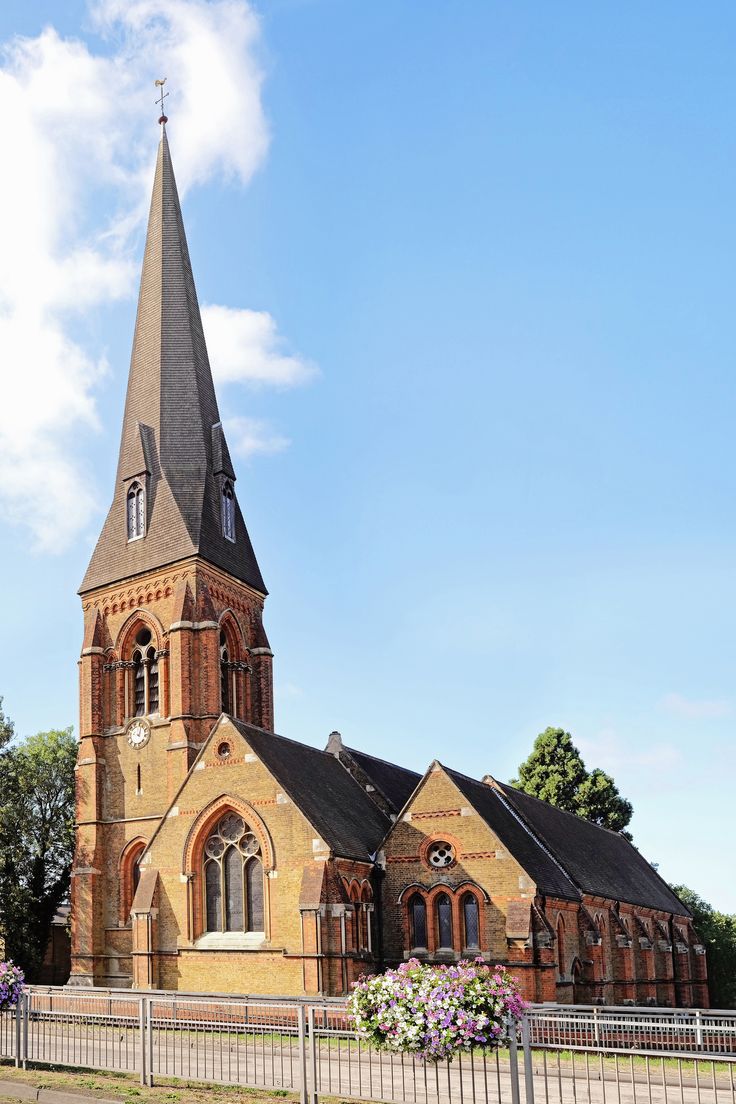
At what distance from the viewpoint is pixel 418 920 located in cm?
3134

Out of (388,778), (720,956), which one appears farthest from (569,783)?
(388,778)

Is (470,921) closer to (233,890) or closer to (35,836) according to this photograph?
(233,890)

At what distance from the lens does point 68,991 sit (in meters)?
21.7

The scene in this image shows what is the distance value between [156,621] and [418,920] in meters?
14.9

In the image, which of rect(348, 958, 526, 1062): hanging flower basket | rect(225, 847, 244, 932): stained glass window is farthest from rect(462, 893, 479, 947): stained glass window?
rect(348, 958, 526, 1062): hanging flower basket

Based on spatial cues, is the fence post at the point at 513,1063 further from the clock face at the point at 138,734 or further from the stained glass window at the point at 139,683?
the stained glass window at the point at 139,683

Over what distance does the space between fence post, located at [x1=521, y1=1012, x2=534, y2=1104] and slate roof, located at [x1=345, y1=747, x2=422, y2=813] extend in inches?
969

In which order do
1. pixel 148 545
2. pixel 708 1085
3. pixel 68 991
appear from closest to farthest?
pixel 708 1085
pixel 68 991
pixel 148 545

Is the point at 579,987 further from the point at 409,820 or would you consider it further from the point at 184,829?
the point at 184,829

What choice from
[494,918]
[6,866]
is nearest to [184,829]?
[494,918]

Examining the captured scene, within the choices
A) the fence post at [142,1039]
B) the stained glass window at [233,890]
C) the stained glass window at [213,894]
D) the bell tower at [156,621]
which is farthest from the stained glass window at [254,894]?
the fence post at [142,1039]

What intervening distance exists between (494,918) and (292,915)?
5736 millimetres

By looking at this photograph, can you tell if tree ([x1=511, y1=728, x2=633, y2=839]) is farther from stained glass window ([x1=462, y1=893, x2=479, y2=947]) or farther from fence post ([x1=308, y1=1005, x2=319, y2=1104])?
fence post ([x1=308, y1=1005, x2=319, y2=1104])

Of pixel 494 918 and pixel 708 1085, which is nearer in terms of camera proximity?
pixel 708 1085
